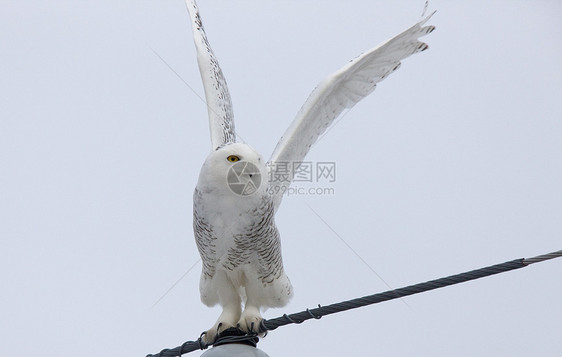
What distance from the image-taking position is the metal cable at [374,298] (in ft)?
9.90

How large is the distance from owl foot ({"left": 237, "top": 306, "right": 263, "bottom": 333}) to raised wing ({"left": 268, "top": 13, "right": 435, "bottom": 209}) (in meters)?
0.78

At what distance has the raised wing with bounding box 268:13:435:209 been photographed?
193 inches

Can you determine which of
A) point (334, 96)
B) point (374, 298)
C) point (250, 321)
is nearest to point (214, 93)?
point (334, 96)

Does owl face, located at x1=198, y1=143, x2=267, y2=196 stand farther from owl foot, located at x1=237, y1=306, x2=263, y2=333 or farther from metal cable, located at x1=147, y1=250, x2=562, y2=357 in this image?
owl foot, located at x1=237, y1=306, x2=263, y2=333

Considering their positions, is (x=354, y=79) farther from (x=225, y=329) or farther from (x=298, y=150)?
(x=225, y=329)

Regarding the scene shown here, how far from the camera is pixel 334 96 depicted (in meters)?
5.19

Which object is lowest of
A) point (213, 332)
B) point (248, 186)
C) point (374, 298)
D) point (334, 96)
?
point (213, 332)

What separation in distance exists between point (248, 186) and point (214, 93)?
48.9 inches

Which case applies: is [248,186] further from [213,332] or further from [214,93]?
[214,93]

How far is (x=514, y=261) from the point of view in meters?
3.00

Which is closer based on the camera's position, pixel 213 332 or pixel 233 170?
pixel 233 170

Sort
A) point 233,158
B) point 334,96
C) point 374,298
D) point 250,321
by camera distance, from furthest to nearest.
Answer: point 334,96 → point 250,321 → point 233,158 → point 374,298

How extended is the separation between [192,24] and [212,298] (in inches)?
84.3

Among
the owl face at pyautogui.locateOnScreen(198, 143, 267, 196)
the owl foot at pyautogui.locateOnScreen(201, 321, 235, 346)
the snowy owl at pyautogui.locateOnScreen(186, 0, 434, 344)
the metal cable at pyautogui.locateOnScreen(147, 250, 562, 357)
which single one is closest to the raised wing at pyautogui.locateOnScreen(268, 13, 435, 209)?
the snowy owl at pyautogui.locateOnScreen(186, 0, 434, 344)
